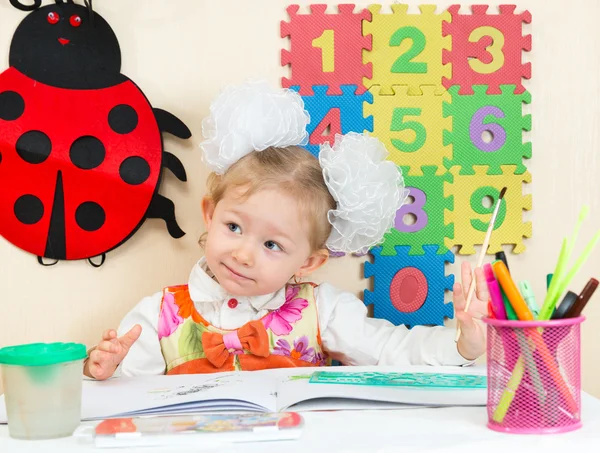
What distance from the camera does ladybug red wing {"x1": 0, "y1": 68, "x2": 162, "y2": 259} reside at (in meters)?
1.32

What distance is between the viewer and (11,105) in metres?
1.32

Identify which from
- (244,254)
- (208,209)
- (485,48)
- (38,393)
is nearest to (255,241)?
(244,254)

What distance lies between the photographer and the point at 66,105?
4.36ft

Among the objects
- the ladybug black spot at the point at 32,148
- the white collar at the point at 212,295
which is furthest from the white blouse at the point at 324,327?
the ladybug black spot at the point at 32,148

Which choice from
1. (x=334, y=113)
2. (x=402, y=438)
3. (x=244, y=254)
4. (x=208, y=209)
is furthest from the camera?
(x=334, y=113)

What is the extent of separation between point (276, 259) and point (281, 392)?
1.08ft

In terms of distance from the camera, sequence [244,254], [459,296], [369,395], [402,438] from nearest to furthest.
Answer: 1. [402,438]
2. [369,395]
3. [459,296]
4. [244,254]

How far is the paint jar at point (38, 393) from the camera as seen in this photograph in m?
0.72

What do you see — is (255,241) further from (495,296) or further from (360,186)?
(495,296)

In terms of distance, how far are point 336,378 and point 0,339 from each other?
0.75 m

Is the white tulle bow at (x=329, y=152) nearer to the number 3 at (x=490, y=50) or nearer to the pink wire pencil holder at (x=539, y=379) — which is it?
the number 3 at (x=490, y=50)

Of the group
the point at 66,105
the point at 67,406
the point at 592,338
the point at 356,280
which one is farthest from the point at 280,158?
the point at 592,338

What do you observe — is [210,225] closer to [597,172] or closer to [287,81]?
[287,81]

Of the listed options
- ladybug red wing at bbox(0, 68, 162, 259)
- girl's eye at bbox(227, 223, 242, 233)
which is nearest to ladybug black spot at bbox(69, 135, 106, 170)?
ladybug red wing at bbox(0, 68, 162, 259)
